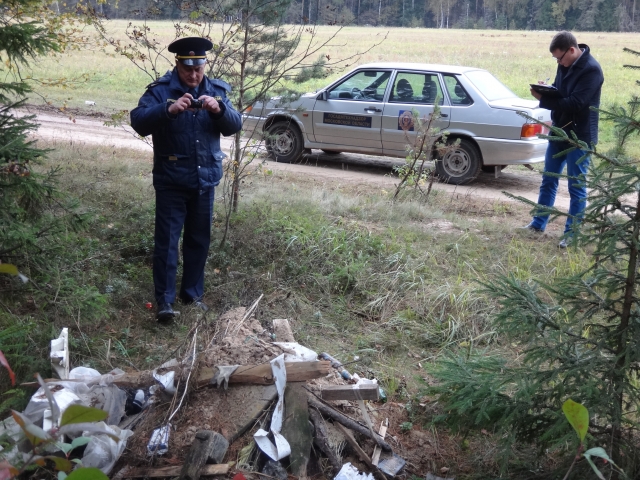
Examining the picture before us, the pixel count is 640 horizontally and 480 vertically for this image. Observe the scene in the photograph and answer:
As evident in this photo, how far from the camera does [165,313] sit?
5.18 metres

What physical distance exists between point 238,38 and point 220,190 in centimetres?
212

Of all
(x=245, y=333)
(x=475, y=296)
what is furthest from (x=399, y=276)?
(x=245, y=333)

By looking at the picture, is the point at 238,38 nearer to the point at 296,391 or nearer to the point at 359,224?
the point at 359,224

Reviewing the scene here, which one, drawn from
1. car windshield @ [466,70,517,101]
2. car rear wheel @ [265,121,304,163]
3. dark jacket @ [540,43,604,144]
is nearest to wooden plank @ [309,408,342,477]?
dark jacket @ [540,43,604,144]

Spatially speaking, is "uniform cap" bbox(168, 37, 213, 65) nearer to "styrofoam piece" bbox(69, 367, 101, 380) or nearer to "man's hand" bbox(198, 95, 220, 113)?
"man's hand" bbox(198, 95, 220, 113)

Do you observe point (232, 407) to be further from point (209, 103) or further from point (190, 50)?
point (190, 50)

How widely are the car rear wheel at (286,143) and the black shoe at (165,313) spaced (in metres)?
6.80

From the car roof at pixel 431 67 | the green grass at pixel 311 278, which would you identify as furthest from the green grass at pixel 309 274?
the car roof at pixel 431 67

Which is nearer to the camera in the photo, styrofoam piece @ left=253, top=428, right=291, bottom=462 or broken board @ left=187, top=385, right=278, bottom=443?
styrofoam piece @ left=253, top=428, right=291, bottom=462

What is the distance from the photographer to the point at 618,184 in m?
2.99

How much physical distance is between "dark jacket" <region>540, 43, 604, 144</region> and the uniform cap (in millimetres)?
3932

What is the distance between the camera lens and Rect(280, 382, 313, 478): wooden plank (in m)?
3.58

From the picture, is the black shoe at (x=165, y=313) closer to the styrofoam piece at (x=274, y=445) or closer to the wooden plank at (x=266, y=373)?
the wooden plank at (x=266, y=373)

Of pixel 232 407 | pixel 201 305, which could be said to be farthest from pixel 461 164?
pixel 232 407
